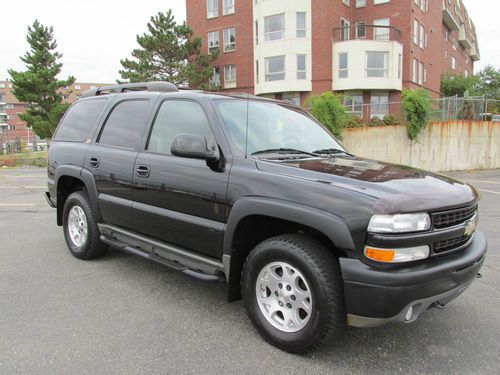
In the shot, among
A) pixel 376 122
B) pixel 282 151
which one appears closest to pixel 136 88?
pixel 282 151

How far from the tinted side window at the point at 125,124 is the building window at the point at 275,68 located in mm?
26622

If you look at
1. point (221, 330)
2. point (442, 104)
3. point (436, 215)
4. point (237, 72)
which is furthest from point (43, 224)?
point (237, 72)

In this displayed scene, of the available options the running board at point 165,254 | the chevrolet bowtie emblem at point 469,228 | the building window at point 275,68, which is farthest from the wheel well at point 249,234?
the building window at point 275,68

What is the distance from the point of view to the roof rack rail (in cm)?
440

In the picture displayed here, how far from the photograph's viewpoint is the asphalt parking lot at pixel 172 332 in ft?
9.26

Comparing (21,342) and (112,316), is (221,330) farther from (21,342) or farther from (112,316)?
(21,342)

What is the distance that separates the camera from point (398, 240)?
250 cm

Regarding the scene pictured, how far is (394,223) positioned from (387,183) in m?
0.37

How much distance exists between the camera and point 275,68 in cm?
3036

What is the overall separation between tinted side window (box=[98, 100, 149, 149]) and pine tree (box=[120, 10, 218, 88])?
28.6 m

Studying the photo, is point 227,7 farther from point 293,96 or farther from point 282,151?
point 282,151

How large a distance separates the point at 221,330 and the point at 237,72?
3206 cm

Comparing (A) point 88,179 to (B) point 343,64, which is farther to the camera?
(B) point 343,64

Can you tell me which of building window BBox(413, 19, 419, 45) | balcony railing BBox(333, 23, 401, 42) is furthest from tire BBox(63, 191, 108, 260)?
building window BBox(413, 19, 419, 45)
